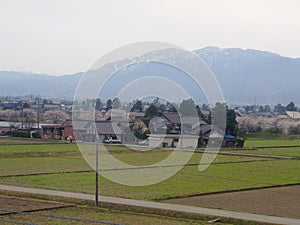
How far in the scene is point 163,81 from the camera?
2281 centimetres

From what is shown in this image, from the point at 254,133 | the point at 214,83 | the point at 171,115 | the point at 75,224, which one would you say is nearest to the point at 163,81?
the point at 214,83

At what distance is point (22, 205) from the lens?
1412 centimetres

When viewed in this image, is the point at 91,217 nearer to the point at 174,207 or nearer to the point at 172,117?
the point at 174,207

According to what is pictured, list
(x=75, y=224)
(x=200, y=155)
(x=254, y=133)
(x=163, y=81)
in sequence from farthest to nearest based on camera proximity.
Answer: (x=254, y=133), (x=200, y=155), (x=163, y=81), (x=75, y=224)

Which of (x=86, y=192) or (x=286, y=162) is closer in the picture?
(x=86, y=192)

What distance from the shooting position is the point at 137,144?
37.2 meters

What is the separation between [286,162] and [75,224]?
20364 millimetres

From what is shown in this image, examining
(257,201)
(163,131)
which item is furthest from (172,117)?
(257,201)

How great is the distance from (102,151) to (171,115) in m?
8.47

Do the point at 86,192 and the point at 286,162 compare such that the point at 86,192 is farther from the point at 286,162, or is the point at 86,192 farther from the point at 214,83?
the point at 286,162

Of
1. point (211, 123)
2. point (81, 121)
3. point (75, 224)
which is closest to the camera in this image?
point (75, 224)

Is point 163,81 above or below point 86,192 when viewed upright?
above

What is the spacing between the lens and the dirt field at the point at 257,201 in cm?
1395

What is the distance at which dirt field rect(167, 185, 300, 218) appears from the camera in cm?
1395
